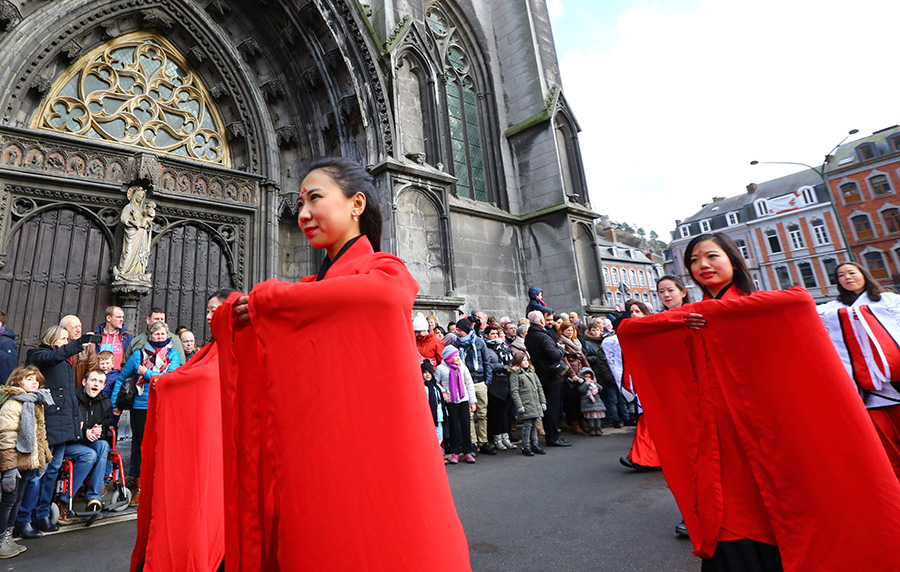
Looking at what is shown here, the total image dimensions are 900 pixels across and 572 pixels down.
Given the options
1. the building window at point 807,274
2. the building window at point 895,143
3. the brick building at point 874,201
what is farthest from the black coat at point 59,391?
the building window at point 895,143

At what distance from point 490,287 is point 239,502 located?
30.9 feet

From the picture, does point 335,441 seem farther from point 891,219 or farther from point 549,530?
point 891,219

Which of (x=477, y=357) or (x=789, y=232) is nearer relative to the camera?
(x=477, y=357)

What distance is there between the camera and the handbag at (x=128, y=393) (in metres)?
4.53

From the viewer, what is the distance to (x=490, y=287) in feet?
34.8

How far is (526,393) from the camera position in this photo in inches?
247

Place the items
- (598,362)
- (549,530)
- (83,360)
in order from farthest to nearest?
1. (598,362)
2. (83,360)
3. (549,530)

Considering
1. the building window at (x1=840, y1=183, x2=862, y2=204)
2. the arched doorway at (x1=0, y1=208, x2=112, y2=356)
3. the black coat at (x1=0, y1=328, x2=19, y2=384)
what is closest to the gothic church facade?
the arched doorway at (x1=0, y1=208, x2=112, y2=356)

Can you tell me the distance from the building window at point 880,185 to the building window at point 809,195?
13.8ft

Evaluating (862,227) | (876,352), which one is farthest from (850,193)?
(876,352)

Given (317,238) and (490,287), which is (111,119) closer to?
(490,287)

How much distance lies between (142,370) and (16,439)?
103cm

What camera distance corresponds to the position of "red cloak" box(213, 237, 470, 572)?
1211 millimetres

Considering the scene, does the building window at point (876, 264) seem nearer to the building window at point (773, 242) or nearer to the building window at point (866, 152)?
the building window at point (773, 242)
